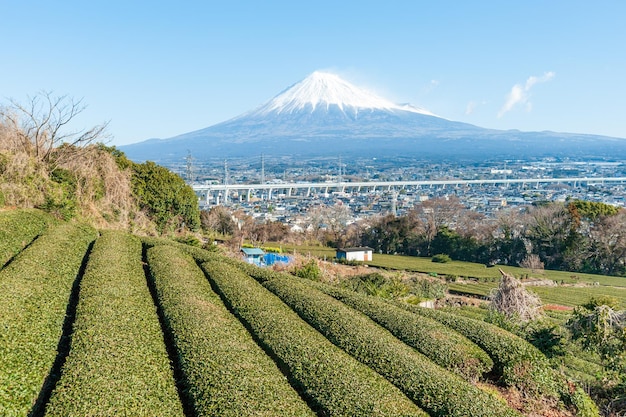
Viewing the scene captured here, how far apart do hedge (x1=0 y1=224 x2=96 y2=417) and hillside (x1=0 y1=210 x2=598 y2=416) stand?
3 cm

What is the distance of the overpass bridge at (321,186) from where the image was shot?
276 ft

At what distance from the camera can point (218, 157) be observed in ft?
536

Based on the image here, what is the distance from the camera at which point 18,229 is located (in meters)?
14.8

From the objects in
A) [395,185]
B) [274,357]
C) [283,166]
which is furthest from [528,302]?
[283,166]

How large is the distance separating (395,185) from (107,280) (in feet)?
302

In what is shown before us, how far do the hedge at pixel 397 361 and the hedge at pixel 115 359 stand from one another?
3072mm

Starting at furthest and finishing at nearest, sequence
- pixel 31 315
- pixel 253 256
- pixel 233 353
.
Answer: pixel 253 256
pixel 31 315
pixel 233 353

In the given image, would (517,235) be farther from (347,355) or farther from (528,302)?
(347,355)

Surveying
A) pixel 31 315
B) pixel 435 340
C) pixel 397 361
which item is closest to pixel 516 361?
pixel 435 340

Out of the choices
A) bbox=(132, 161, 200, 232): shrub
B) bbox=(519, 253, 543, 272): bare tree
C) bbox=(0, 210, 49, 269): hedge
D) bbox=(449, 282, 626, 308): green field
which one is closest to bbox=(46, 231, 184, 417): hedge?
bbox=(0, 210, 49, 269): hedge

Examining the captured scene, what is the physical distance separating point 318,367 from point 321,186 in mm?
88010

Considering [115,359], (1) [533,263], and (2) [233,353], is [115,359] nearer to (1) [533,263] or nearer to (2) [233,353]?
(2) [233,353]

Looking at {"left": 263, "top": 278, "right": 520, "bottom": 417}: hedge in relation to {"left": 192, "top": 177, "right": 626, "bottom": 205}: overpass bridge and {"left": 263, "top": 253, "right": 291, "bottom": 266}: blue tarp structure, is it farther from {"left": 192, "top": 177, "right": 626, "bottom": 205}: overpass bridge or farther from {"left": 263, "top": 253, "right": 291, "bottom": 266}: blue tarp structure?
{"left": 192, "top": 177, "right": 626, "bottom": 205}: overpass bridge

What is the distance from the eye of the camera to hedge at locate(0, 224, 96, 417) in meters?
6.63
